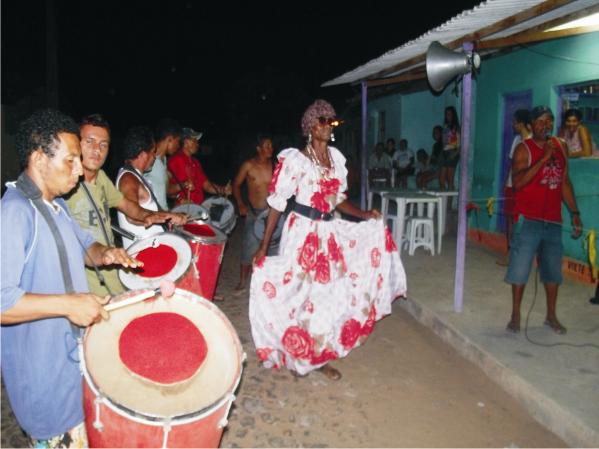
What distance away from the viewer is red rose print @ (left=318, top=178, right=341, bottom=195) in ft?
13.5

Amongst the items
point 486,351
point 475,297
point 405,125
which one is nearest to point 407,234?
point 475,297

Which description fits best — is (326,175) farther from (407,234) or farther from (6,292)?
(407,234)

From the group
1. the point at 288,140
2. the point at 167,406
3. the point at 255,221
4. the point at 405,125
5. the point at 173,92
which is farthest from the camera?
the point at 173,92

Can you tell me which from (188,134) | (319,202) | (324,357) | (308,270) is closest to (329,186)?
(319,202)

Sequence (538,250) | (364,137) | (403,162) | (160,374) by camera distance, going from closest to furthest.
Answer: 1. (160,374)
2. (538,250)
3. (364,137)
4. (403,162)

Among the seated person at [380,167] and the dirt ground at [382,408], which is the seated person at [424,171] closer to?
the seated person at [380,167]

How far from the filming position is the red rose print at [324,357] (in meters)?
4.14

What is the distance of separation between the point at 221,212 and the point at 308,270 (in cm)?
182

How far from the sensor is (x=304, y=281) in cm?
407

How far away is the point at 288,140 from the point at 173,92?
23.7ft

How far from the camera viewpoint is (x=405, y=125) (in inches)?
526

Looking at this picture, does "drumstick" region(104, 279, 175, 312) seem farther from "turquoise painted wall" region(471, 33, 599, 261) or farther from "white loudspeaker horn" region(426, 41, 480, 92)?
"turquoise painted wall" region(471, 33, 599, 261)

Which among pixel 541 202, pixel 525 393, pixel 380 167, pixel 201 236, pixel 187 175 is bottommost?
pixel 525 393

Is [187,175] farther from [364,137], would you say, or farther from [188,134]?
[364,137]
